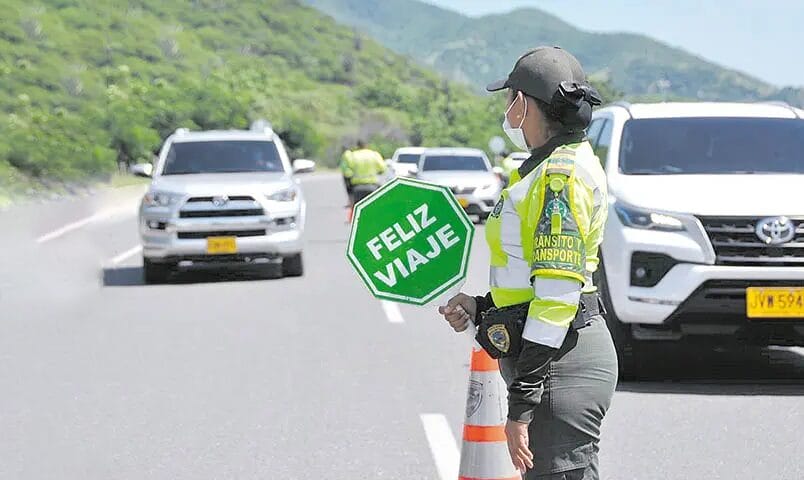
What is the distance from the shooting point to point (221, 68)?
181000mm

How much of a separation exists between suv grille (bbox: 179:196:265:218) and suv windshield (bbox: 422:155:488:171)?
13.5 meters

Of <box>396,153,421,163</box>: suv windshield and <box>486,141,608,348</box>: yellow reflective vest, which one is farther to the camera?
<box>396,153,421,163</box>: suv windshield

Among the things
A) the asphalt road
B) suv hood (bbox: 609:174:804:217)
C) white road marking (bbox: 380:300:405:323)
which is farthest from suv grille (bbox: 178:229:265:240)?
suv hood (bbox: 609:174:804:217)

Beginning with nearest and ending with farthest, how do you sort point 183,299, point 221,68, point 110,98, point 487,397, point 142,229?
point 487,397 < point 183,299 < point 142,229 < point 110,98 < point 221,68

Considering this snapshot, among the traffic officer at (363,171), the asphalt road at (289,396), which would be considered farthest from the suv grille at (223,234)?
the traffic officer at (363,171)

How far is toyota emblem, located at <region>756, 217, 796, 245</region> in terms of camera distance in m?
8.48

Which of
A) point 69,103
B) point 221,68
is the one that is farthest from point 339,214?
point 221,68

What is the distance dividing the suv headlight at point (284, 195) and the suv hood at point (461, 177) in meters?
11.3

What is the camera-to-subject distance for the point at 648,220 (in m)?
8.69

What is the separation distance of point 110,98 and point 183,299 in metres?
87.6

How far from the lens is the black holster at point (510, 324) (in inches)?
151

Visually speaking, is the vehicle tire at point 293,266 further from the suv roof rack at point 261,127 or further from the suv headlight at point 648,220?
the suv headlight at point 648,220

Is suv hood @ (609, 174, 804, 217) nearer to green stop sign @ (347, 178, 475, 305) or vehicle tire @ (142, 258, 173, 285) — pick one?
green stop sign @ (347, 178, 475, 305)

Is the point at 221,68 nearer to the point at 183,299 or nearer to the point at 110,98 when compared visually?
the point at 110,98
